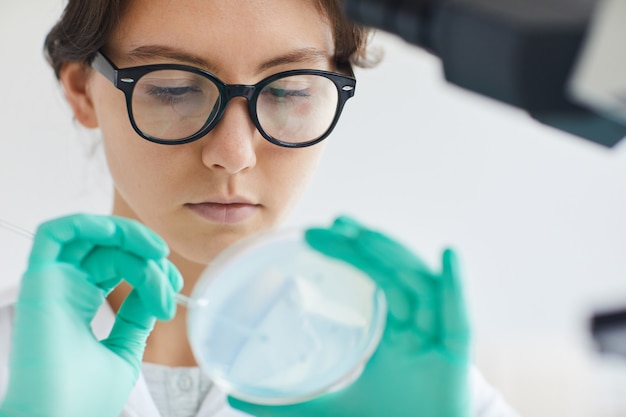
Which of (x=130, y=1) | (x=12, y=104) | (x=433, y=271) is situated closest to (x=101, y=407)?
(x=433, y=271)

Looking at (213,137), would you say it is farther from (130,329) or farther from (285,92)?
(130,329)

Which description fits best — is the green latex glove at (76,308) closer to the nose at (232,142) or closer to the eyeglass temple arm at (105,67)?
the nose at (232,142)

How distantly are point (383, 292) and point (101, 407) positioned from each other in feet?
1.59

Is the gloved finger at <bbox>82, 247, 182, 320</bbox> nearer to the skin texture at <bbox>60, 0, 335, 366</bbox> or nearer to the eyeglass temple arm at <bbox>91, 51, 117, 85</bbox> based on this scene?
the skin texture at <bbox>60, 0, 335, 366</bbox>

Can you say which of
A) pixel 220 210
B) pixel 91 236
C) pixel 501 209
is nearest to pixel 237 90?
pixel 220 210

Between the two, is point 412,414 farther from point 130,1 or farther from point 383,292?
point 130,1

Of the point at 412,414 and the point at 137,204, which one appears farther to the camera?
the point at 137,204

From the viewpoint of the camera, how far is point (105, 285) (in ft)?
4.25

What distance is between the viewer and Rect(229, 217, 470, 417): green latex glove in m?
1.09

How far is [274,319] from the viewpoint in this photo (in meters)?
1.11

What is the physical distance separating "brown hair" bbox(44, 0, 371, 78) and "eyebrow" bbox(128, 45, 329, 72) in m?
0.09

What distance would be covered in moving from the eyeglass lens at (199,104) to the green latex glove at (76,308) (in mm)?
297

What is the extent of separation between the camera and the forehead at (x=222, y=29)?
4.65 ft

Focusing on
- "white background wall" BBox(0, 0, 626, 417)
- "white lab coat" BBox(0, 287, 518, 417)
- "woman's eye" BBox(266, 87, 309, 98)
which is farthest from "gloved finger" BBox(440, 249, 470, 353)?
"white background wall" BBox(0, 0, 626, 417)
